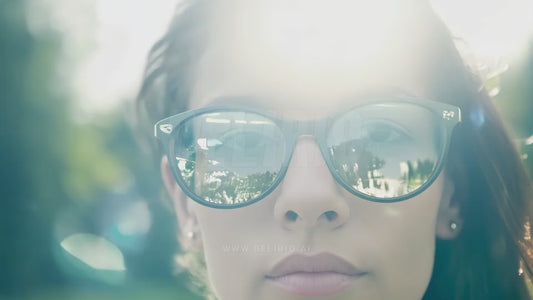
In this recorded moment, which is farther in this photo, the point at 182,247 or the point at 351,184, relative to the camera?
the point at 182,247

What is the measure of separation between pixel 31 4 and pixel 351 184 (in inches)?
40.4

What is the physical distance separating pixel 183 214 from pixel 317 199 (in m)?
0.41

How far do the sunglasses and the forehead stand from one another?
0.05m

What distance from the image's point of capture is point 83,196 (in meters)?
1.53

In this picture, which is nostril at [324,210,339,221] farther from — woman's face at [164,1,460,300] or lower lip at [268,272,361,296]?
lower lip at [268,272,361,296]

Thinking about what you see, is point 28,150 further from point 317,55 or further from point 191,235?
point 317,55

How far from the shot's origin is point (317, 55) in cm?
121

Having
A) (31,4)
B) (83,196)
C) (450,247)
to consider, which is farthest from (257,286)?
(31,4)

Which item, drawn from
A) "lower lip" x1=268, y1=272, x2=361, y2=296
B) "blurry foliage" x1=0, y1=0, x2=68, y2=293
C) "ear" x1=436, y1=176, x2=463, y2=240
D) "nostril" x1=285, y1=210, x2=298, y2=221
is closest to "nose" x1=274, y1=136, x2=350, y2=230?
"nostril" x1=285, y1=210, x2=298, y2=221

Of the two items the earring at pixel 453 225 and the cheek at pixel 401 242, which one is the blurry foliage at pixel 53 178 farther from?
the earring at pixel 453 225

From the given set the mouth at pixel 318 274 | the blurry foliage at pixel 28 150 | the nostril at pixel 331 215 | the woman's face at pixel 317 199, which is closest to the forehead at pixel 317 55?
the woman's face at pixel 317 199

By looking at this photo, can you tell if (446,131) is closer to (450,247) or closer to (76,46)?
(450,247)

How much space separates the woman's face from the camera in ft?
3.77

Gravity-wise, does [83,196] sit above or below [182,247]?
above
